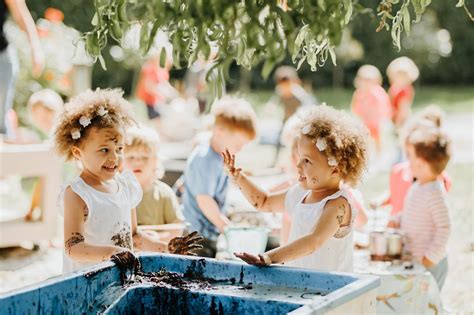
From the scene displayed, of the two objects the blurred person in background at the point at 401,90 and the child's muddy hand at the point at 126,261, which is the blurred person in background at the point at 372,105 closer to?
the blurred person in background at the point at 401,90

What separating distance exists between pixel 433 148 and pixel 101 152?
2.23 meters

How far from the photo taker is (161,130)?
12.9 metres

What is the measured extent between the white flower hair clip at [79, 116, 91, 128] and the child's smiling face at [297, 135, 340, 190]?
917 mm

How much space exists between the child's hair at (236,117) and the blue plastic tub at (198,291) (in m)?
2.32

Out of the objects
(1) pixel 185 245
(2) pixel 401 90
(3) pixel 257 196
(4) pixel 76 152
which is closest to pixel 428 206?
(3) pixel 257 196

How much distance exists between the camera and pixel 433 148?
5.30 meters

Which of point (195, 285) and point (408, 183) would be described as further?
point (408, 183)

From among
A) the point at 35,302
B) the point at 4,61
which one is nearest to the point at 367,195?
the point at 4,61

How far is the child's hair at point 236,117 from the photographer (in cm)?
552

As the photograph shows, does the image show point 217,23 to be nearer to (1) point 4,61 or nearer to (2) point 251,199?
(2) point 251,199

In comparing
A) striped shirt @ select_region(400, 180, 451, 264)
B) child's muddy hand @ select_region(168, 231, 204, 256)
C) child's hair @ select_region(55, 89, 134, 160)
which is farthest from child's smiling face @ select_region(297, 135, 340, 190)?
striped shirt @ select_region(400, 180, 451, 264)

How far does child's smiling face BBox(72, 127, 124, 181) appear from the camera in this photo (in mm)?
3893

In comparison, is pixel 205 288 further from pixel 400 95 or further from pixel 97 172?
pixel 400 95

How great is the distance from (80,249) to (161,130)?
940 cm
